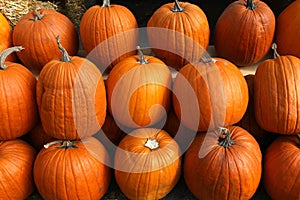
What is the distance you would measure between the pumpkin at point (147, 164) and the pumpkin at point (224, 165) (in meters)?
0.14

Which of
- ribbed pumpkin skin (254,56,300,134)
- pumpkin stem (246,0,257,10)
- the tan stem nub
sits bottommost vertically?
the tan stem nub

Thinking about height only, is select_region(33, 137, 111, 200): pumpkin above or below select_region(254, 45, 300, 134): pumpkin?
below

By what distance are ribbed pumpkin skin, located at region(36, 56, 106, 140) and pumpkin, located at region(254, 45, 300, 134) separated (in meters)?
0.98

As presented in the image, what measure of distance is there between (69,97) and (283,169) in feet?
4.32

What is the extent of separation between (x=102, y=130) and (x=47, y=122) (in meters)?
0.44

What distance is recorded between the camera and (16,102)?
2221mm

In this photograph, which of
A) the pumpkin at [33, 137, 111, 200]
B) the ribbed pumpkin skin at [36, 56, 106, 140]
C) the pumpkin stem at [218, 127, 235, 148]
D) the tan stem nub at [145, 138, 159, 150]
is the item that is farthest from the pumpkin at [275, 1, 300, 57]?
the pumpkin at [33, 137, 111, 200]

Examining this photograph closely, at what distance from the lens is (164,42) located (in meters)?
2.48

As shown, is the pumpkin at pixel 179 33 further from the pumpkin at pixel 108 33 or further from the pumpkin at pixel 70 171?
the pumpkin at pixel 70 171

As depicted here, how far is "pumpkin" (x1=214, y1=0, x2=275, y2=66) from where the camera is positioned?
2.42 meters

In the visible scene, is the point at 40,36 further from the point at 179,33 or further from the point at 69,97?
the point at 179,33

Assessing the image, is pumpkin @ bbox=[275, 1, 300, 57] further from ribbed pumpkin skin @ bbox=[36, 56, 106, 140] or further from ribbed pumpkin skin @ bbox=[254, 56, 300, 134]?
ribbed pumpkin skin @ bbox=[36, 56, 106, 140]

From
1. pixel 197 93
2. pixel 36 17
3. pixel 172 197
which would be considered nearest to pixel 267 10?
pixel 197 93

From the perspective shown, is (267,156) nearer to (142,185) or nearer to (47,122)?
(142,185)
